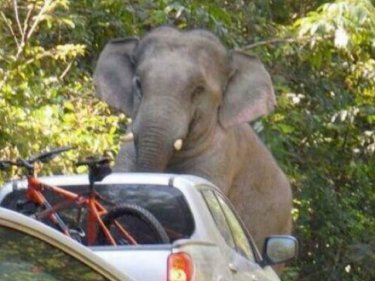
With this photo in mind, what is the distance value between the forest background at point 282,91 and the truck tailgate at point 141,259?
5.33m

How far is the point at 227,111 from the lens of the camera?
15969 millimetres

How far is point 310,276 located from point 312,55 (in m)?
2.74

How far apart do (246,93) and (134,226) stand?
249 inches

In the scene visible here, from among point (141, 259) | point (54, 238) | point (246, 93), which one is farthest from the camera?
point (246, 93)

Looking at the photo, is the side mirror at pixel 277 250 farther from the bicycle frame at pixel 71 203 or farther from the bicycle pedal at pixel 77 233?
the bicycle pedal at pixel 77 233

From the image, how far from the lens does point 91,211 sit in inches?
380

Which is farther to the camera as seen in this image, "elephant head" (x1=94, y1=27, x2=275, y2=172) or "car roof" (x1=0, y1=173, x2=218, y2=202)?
"elephant head" (x1=94, y1=27, x2=275, y2=172)

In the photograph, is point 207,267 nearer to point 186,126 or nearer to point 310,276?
point 186,126

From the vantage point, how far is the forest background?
599 inches

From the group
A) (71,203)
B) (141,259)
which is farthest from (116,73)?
(141,259)

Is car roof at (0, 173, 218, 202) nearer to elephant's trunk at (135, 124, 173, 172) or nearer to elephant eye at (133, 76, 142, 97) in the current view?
elephant's trunk at (135, 124, 173, 172)

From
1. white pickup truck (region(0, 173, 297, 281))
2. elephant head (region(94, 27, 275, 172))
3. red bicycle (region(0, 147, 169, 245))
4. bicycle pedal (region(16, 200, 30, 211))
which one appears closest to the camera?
white pickup truck (region(0, 173, 297, 281))

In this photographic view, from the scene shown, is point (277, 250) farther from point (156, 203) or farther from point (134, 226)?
point (134, 226)

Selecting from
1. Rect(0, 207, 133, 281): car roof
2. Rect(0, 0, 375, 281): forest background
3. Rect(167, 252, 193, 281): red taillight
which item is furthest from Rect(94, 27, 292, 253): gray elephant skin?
Rect(0, 207, 133, 281): car roof
